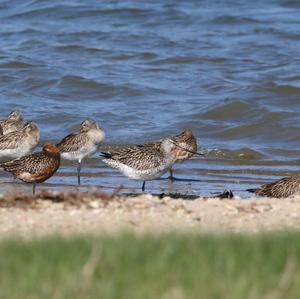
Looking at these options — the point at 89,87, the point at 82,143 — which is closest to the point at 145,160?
the point at 82,143

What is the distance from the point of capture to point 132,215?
398 inches

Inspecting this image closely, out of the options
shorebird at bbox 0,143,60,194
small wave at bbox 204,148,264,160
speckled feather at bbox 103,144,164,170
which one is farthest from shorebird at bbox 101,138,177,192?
small wave at bbox 204,148,264,160

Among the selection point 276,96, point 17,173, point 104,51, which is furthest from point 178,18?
point 17,173

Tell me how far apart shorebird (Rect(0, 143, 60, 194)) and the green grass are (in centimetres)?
735

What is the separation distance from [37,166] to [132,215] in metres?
5.00

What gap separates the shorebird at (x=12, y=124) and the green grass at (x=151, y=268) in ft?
37.7

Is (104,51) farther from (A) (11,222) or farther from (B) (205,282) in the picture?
(B) (205,282)

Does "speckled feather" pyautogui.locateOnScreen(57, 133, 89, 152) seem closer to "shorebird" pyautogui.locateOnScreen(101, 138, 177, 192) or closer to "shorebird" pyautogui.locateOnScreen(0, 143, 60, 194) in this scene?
"shorebird" pyautogui.locateOnScreen(101, 138, 177, 192)

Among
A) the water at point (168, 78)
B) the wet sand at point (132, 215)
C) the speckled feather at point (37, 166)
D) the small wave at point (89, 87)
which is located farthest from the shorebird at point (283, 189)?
the small wave at point (89, 87)

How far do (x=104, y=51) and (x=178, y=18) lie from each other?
173 inches

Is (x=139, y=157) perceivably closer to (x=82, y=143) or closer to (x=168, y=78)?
(x=82, y=143)

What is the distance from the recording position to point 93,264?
664 cm

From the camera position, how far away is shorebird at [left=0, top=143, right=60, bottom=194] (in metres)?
14.9

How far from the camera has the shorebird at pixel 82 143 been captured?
17.3m
